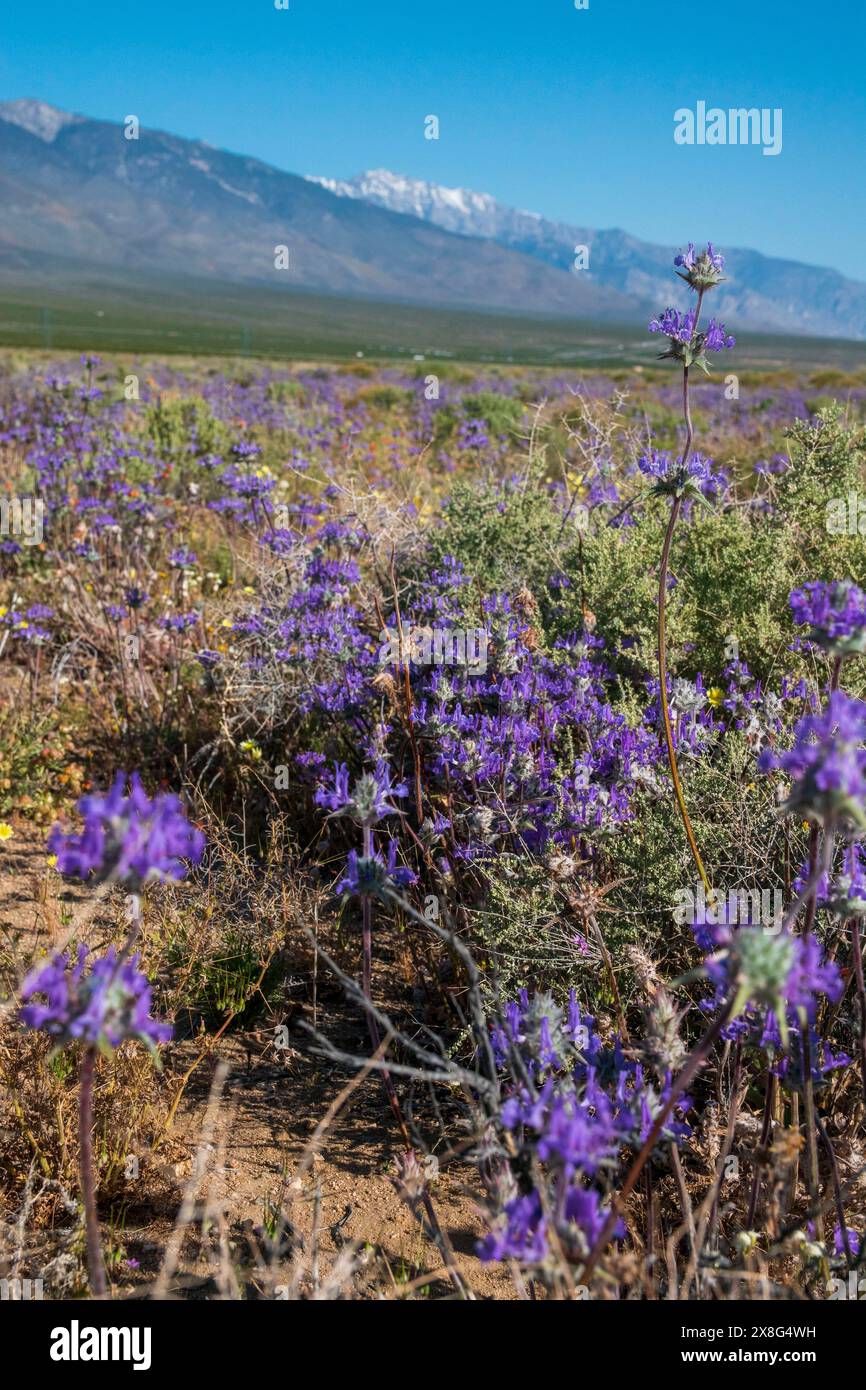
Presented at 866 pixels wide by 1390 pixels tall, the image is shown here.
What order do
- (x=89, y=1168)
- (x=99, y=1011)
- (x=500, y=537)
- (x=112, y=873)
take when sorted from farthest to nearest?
(x=500, y=537) → (x=89, y=1168) → (x=99, y=1011) → (x=112, y=873)

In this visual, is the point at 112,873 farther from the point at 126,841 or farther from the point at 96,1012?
the point at 96,1012

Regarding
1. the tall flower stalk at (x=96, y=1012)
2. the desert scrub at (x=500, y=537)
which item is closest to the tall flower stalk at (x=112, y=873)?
the tall flower stalk at (x=96, y=1012)

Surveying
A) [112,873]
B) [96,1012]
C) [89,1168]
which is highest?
[112,873]

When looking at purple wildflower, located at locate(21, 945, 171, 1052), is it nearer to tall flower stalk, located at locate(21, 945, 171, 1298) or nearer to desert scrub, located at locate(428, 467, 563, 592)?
tall flower stalk, located at locate(21, 945, 171, 1298)

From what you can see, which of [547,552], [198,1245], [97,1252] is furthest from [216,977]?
[547,552]

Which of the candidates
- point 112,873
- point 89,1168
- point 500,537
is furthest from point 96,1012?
→ point 500,537

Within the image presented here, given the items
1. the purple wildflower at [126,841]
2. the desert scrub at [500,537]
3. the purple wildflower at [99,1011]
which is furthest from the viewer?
the desert scrub at [500,537]

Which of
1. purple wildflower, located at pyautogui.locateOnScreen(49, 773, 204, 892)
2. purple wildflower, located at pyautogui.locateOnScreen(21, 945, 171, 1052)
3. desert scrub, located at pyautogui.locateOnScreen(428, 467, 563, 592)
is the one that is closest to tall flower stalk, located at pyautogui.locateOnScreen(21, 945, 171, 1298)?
purple wildflower, located at pyautogui.locateOnScreen(21, 945, 171, 1052)

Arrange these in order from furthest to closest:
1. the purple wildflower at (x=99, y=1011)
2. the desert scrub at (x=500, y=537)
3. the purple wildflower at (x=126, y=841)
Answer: the desert scrub at (x=500, y=537)
the purple wildflower at (x=99, y=1011)
the purple wildflower at (x=126, y=841)

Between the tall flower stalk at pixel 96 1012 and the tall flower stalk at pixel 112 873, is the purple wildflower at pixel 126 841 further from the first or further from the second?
the tall flower stalk at pixel 96 1012

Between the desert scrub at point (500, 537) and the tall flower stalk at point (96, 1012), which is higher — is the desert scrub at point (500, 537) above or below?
above

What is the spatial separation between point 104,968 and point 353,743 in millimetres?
2552

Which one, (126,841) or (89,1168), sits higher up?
(126,841)

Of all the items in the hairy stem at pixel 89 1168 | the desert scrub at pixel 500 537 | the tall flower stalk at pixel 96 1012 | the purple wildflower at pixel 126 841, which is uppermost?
the desert scrub at pixel 500 537
